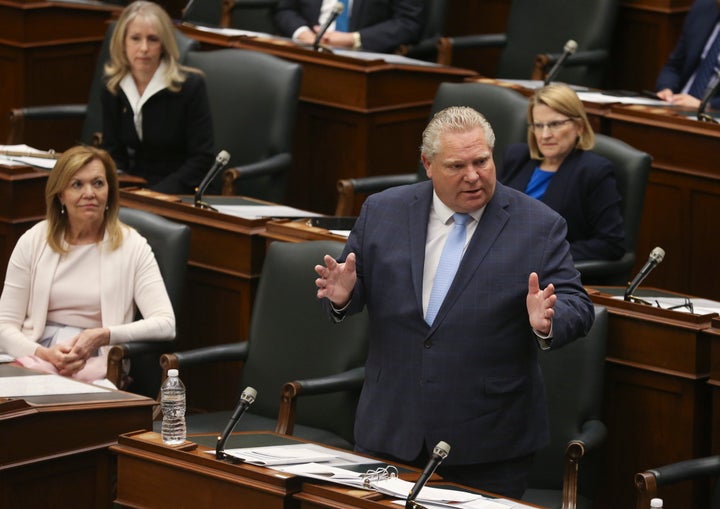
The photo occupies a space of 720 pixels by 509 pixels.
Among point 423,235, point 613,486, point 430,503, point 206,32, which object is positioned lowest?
point 613,486

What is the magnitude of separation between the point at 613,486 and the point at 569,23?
219 cm

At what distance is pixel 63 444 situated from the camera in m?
2.73

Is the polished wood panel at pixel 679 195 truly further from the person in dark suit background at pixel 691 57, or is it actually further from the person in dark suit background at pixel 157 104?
the person in dark suit background at pixel 157 104

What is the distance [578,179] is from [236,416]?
160cm

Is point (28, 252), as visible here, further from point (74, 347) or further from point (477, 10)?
point (477, 10)

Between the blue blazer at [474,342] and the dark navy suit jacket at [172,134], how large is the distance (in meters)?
1.76

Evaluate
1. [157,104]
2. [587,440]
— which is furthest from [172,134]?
[587,440]

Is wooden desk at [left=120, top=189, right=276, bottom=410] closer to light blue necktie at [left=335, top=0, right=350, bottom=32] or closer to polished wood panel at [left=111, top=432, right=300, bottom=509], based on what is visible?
polished wood panel at [left=111, top=432, right=300, bottom=509]

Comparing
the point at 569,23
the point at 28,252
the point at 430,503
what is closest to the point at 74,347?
the point at 28,252

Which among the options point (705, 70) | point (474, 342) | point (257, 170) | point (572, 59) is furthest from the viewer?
point (572, 59)

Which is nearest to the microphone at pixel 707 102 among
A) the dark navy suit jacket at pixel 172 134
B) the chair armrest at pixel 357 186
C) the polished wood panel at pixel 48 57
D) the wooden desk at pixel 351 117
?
the chair armrest at pixel 357 186

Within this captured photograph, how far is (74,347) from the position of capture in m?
3.40

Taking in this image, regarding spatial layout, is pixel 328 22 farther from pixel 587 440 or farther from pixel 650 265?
pixel 587 440

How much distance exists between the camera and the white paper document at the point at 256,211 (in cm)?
383
